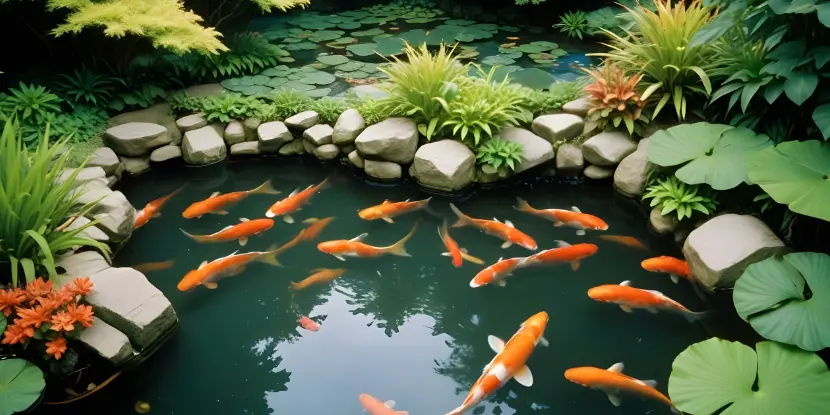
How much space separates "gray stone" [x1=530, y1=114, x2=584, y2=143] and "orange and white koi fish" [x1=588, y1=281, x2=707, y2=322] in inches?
76.0

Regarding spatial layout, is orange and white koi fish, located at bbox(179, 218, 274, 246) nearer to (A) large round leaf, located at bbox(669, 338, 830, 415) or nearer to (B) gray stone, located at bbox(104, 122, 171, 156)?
(B) gray stone, located at bbox(104, 122, 171, 156)

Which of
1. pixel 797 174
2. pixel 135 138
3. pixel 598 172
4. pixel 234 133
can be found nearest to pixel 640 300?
pixel 797 174

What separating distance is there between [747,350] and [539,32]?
6.85m

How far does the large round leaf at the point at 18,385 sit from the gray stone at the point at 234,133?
10.6 feet

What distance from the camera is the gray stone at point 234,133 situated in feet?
19.2

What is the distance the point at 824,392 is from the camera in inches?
108

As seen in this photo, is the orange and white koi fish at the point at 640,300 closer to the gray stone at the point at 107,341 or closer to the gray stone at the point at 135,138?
the gray stone at the point at 107,341

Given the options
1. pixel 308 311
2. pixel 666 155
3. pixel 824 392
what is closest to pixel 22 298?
pixel 308 311

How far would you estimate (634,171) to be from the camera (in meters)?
5.00

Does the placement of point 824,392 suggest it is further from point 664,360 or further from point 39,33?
point 39,33

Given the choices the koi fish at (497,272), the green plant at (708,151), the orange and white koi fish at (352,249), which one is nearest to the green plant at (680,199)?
the green plant at (708,151)

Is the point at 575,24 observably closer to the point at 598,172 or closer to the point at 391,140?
the point at 598,172

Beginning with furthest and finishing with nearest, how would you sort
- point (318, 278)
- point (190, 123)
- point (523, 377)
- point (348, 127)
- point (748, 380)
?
point (190, 123)
point (348, 127)
point (318, 278)
point (523, 377)
point (748, 380)

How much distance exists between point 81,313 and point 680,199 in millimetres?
4200
